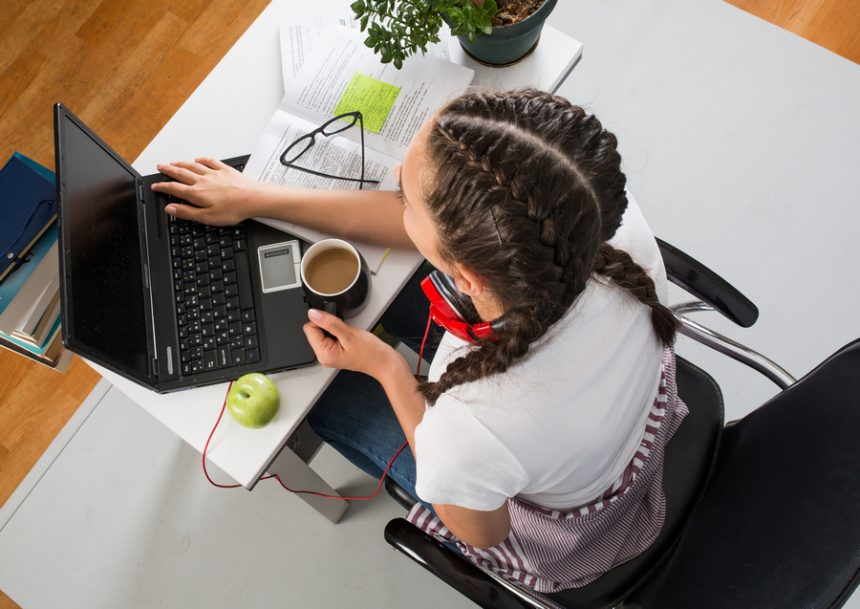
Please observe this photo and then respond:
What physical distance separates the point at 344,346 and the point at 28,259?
51cm

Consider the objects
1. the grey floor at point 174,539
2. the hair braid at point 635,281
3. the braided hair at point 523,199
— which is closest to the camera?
the braided hair at point 523,199

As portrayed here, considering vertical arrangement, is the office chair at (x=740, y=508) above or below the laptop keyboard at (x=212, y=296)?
above

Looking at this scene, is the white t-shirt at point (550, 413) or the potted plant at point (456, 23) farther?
the potted plant at point (456, 23)

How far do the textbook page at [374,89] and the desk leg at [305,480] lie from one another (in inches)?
22.3

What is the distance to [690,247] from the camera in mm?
1764

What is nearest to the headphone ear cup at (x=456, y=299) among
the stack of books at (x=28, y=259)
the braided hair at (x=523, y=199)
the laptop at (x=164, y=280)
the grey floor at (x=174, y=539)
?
the braided hair at (x=523, y=199)

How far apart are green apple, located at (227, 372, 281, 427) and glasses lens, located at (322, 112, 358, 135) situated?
0.44 metres

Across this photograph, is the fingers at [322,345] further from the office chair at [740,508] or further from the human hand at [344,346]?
the office chair at [740,508]

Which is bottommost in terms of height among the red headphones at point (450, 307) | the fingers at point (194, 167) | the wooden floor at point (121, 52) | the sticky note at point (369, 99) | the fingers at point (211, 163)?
the wooden floor at point (121, 52)

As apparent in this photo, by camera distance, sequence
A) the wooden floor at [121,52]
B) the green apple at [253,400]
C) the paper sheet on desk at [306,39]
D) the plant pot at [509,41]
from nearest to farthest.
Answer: the green apple at [253,400] → the plant pot at [509,41] → the paper sheet on desk at [306,39] → the wooden floor at [121,52]

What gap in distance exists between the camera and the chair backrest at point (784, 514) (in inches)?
25.4

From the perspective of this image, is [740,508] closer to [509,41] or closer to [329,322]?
[329,322]

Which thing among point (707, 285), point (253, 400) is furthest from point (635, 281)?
point (253, 400)

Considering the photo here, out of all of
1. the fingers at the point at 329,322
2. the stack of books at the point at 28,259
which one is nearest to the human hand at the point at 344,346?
the fingers at the point at 329,322
